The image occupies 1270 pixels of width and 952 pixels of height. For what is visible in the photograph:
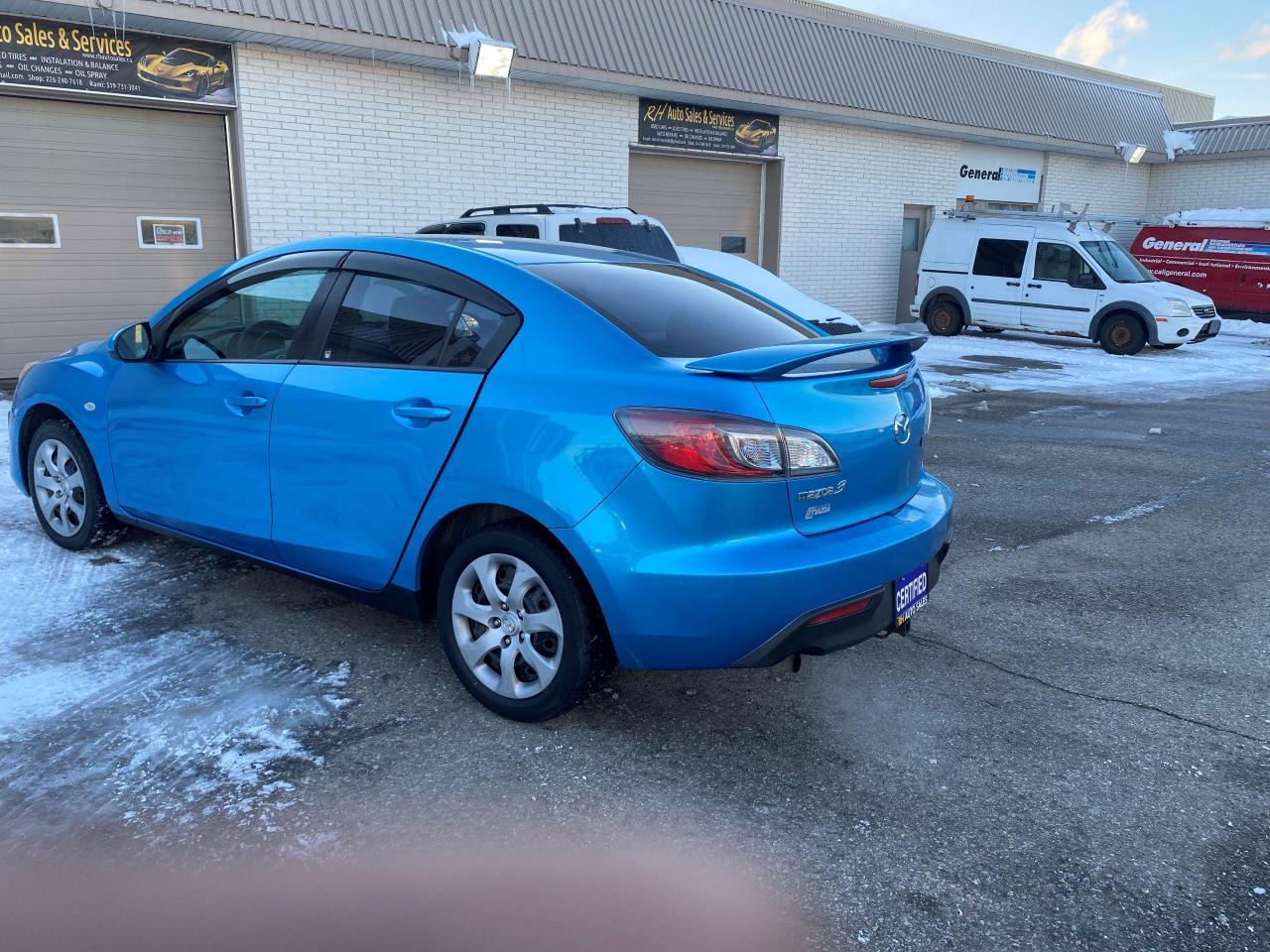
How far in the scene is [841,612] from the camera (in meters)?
3.11

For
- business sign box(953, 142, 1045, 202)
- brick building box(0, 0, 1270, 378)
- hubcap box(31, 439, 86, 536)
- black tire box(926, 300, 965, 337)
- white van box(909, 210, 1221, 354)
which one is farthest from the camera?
business sign box(953, 142, 1045, 202)

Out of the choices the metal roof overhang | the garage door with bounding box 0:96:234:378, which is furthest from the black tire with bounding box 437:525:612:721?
the garage door with bounding box 0:96:234:378

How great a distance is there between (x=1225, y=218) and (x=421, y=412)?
68.9 ft

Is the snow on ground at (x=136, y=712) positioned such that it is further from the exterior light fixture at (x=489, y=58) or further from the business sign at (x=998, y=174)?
the business sign at (x=998, y=174)

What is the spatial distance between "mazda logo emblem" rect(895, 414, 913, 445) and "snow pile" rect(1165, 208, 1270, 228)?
64.0 feet

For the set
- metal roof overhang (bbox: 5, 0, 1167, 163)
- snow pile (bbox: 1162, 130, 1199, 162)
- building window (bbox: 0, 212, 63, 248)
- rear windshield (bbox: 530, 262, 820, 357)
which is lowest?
rear windshield (bbox: 530, 262, 820, 357)

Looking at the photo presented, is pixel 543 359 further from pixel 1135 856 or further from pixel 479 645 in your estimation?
pixel 1135 856

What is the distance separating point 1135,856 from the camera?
275 cm

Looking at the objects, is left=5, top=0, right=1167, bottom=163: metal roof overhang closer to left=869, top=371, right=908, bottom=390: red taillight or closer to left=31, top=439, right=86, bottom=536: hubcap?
left=31, top=439, right=86, bottom=536: hubcap

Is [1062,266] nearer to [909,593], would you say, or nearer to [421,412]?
[909,593]

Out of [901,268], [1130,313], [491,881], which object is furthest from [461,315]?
[901,268]

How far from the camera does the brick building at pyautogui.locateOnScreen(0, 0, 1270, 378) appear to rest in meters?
10.5

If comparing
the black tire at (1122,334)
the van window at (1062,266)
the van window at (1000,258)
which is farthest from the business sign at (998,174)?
the black tire at (1122,334)

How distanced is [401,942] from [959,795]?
1640 mm
